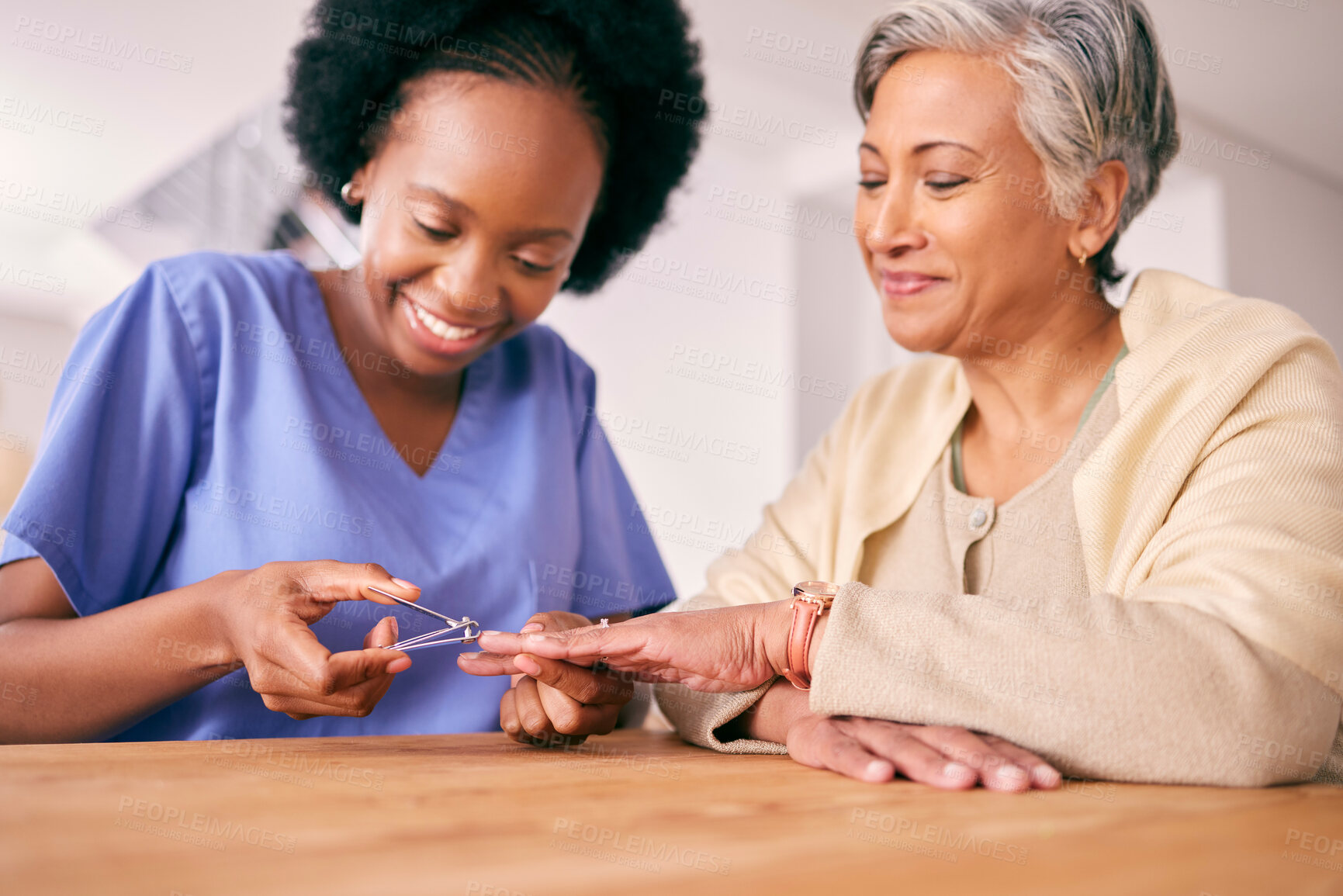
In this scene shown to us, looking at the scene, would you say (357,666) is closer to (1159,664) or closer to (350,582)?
(350,582)

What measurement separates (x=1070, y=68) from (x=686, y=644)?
1.06 metres

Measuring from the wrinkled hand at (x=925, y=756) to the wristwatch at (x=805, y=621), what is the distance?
0.08 meters

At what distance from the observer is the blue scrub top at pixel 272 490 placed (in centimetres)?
124

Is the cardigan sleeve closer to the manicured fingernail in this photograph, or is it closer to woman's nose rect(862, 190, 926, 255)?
the manicured fingernail

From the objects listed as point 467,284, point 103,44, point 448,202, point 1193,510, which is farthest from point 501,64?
point 103,44

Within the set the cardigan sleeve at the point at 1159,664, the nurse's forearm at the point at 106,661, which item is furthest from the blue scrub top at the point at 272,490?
the cardigan sleeve at the point at 1159,664

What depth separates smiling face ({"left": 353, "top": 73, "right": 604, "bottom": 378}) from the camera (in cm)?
141

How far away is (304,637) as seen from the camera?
1.00 meters

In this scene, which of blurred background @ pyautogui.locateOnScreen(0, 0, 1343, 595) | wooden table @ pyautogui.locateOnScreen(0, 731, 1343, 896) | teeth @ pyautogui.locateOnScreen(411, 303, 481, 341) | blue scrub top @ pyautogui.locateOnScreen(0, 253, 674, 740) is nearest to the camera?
wooden table @ pyautogui.locateOnScreen(0, 731, 1343, 896)

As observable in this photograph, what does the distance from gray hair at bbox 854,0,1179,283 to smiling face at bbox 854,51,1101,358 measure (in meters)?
0.02

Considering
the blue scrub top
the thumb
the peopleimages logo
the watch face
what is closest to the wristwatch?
the watch face

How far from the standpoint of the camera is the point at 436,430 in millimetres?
1639

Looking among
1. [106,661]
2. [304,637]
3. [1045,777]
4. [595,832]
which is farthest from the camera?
[106,661]

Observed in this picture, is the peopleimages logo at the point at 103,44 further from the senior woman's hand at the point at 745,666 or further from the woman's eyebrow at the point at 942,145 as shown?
the senior woman's hand at the point at 745,666
